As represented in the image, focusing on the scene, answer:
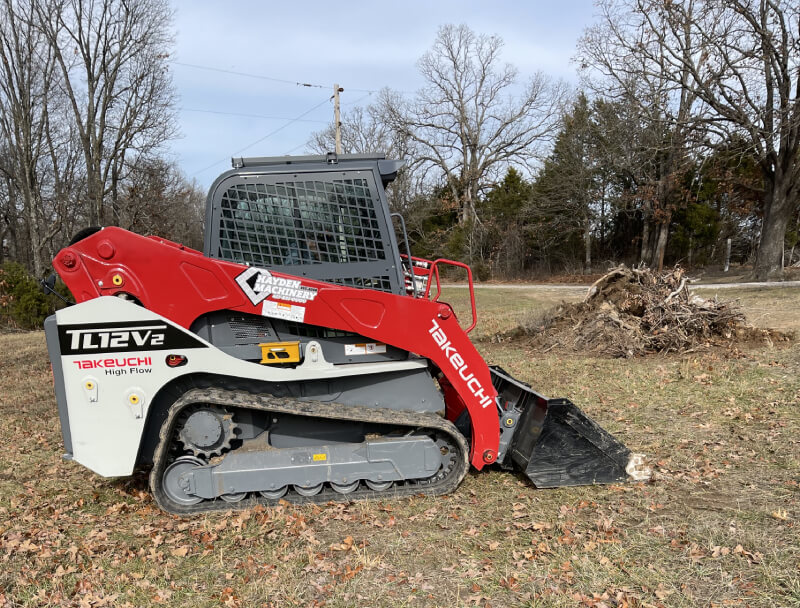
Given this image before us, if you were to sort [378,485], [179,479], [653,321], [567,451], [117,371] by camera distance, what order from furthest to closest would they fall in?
[653,321]
[567,451]
[378,485]
[179,479]
[117,371]

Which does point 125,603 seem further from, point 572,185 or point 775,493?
point 572,185

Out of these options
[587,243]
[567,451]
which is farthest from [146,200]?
[567,451]

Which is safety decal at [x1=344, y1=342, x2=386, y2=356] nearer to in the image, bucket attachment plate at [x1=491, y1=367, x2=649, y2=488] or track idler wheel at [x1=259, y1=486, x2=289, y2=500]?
track idler wheel at [x1=259, y1=486, x2=289, y2=500]

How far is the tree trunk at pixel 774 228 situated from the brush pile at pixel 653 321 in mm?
12720

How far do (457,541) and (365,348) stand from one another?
151 centimetres

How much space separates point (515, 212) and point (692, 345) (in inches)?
1144

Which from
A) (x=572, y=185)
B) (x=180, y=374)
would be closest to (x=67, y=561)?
(x=180, y=374)

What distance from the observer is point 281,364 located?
4.18m

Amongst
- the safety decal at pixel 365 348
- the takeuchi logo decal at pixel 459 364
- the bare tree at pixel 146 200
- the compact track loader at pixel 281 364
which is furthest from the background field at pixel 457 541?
the bare tree at pixel 146 200

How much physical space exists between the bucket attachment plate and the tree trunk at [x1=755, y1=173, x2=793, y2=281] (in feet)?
63.8

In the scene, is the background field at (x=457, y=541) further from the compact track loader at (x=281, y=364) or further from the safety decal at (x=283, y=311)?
the safety decal at (x=283, y=311)

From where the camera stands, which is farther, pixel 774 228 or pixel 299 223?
pixel 774 228

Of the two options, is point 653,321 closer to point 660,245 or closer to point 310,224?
point 310,224

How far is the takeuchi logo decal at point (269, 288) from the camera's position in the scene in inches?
158
